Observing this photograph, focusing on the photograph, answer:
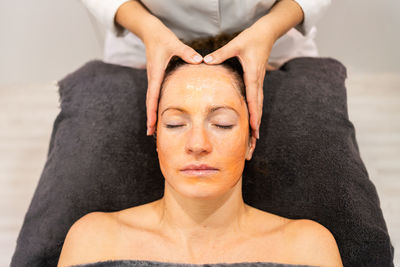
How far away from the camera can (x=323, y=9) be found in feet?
5.27

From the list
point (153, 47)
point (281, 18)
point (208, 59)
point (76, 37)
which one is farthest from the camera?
point (76, 37)

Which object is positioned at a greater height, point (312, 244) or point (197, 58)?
point (197, 58)

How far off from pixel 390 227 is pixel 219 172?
959 millimetres

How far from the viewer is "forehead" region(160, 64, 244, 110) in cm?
120

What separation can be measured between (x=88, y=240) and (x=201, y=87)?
548 millimetres

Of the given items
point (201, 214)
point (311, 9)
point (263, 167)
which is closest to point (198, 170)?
point (201, 214)

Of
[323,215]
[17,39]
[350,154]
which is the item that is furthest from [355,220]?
[17,39]

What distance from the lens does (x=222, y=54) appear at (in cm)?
127

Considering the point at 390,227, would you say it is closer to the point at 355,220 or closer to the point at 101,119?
the point at 355,220

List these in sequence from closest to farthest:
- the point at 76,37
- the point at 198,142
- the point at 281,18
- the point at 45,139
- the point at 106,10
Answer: the point at 198,142, the point at 281,18, the point at 106,10, the point at 45,139, the point at 76,37

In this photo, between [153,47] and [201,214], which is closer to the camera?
[201,214]

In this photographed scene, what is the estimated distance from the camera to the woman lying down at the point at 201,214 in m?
1.18

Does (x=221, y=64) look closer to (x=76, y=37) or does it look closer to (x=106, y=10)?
(x=106, y=10)

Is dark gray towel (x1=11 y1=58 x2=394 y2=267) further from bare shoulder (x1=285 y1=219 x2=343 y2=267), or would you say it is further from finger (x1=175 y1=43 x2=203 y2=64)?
finger (x1=175 y1=43 x2=203 y2=64)
